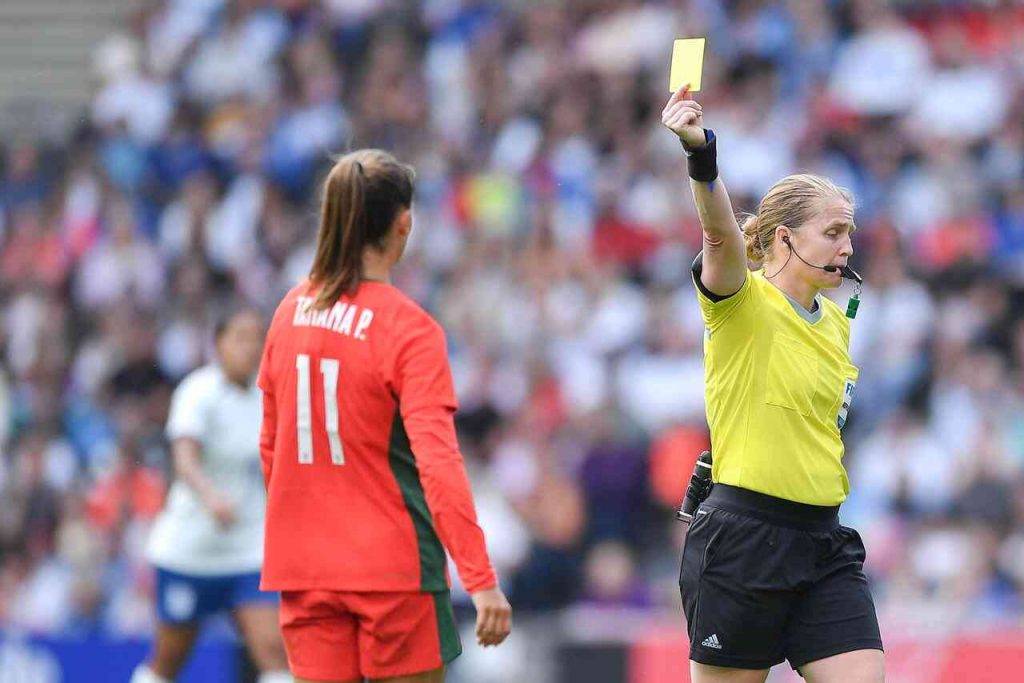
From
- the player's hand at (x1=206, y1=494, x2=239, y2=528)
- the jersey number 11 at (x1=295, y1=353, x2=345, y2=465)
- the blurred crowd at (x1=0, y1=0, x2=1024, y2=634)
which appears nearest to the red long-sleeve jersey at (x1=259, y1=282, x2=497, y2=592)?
the jersey number 11 at (x1=295, y1=353, x2=345, y2=465)

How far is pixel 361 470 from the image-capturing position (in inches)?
203

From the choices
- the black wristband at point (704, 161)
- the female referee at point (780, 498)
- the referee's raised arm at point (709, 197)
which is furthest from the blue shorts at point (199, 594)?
the black wristband at point (704, 161)

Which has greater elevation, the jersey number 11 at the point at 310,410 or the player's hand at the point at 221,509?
the jersey number 11 at the point at 310,410

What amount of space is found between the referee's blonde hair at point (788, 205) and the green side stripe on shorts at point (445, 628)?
1.47m

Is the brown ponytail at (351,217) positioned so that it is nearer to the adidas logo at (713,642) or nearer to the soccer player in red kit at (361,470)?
the soccer player in red kit at (361,470)

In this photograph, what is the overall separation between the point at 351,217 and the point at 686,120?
110cm

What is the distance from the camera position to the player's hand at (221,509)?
7.66 meters

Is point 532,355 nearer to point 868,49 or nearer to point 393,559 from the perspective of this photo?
point 868,49

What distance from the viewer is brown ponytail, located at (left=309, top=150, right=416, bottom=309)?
524 cm

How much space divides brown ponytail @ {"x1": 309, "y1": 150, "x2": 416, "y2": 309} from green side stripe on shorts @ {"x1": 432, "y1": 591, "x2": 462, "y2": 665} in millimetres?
967

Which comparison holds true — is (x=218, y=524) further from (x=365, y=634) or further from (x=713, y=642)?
(x=713, y=642)

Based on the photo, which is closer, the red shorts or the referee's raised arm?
the referee's raised arm

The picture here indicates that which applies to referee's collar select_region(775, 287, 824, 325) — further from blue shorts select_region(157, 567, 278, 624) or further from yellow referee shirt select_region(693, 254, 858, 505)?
blue shorts select_region(157, 567, 278, 624)

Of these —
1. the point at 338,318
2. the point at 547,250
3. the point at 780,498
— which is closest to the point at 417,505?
the point at 338,318
